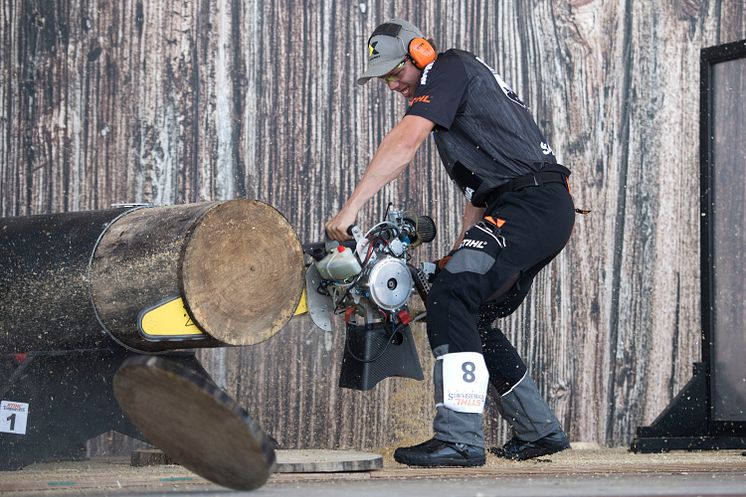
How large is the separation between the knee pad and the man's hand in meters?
0.66

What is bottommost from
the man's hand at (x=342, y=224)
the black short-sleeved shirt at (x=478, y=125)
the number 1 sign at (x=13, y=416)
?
the number 1 sign at (x=13, y=416)

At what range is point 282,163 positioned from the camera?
5.71 m

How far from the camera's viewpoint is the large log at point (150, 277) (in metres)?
4.59

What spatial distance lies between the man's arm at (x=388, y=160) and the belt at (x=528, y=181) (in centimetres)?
42

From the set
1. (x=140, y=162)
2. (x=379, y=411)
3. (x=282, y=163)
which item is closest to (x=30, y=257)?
(x=140, y=162)

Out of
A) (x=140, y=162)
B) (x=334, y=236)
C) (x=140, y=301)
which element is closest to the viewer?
(x=140, y=301)

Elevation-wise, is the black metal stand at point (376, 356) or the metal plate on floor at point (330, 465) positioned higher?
the black metal stand at point (376, 356)

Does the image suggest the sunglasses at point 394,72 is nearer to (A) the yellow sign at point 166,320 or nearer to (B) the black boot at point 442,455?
(A) the yellow sign at point 166,320

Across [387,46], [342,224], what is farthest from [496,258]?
[387,46]

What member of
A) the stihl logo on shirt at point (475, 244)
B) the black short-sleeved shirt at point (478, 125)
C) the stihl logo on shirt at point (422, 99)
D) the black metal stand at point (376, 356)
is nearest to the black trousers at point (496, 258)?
the stihl logo on shirt at point (475, 244)

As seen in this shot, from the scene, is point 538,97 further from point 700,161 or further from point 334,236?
point 334,236

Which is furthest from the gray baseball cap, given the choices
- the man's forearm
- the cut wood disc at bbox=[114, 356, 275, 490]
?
the cut wood disc at bbox=[114, 356, 275, 490]

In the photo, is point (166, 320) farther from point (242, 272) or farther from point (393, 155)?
point (393, 155)

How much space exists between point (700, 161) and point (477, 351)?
1.74m
